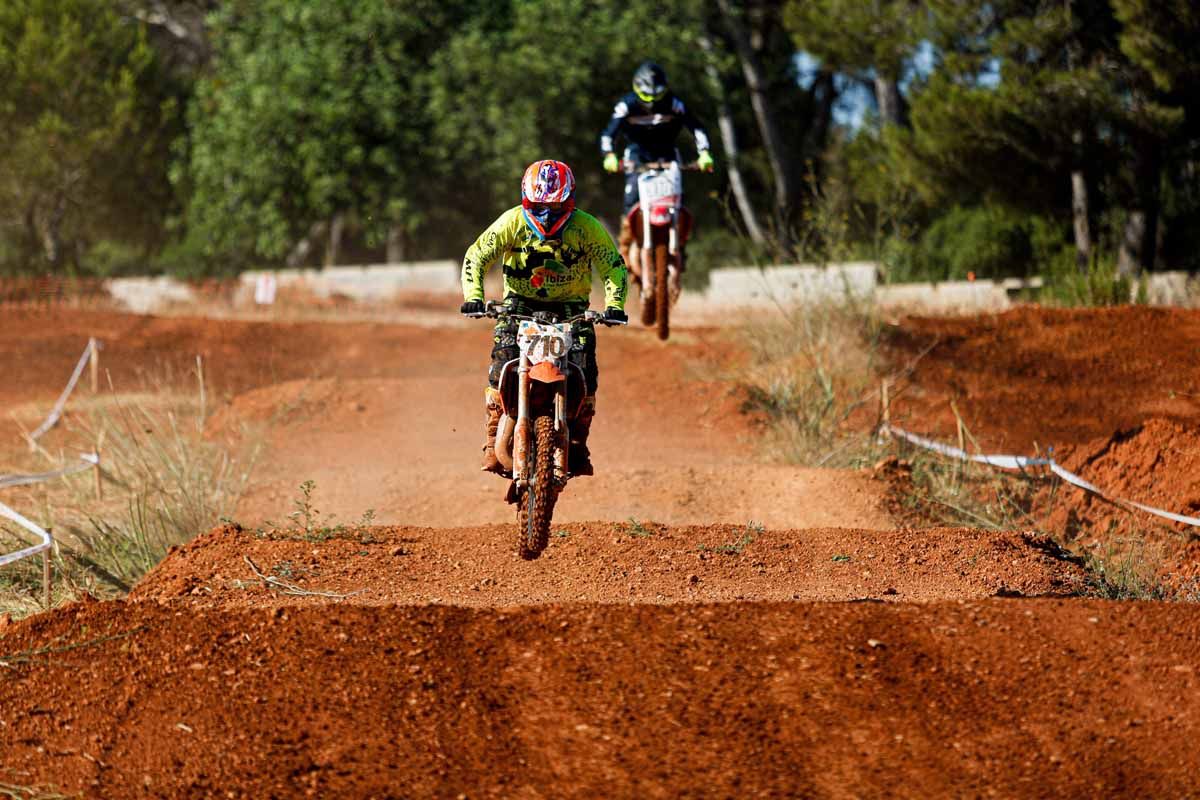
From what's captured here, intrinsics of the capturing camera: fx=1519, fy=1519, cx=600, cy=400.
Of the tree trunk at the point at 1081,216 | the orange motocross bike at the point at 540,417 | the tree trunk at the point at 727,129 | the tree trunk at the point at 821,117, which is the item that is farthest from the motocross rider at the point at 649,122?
the tree trunk at the point at 821,117

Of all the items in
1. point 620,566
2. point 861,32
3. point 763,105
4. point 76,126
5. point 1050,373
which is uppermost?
point 861,32

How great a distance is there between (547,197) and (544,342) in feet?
2.48

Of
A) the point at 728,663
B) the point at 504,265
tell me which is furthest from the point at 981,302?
the point at 728,663

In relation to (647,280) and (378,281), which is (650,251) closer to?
(647,280)

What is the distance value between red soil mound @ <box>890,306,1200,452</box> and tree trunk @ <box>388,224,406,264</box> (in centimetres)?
2558

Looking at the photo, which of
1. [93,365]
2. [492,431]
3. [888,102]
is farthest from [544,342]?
[888,102]

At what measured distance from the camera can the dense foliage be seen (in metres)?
23.4

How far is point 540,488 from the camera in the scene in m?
7.97

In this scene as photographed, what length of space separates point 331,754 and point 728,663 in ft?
5.60

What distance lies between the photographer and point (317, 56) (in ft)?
123

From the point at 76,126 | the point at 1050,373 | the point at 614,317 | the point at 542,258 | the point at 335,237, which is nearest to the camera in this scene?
the point at 614,317

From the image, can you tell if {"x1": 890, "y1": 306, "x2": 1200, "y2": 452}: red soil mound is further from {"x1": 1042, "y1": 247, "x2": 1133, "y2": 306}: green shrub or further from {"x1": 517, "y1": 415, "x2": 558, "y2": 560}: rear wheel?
{"x1": 517, "y1": 415, "x2": 558, "y2": 560}: rear wheel

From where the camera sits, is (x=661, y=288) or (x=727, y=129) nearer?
(x=661, y=288)

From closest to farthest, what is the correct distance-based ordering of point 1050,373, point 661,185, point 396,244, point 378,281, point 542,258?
1. point 542,258
2. point 661,185
3. point 1050,373
4. point 378,281
5. point 396,244
